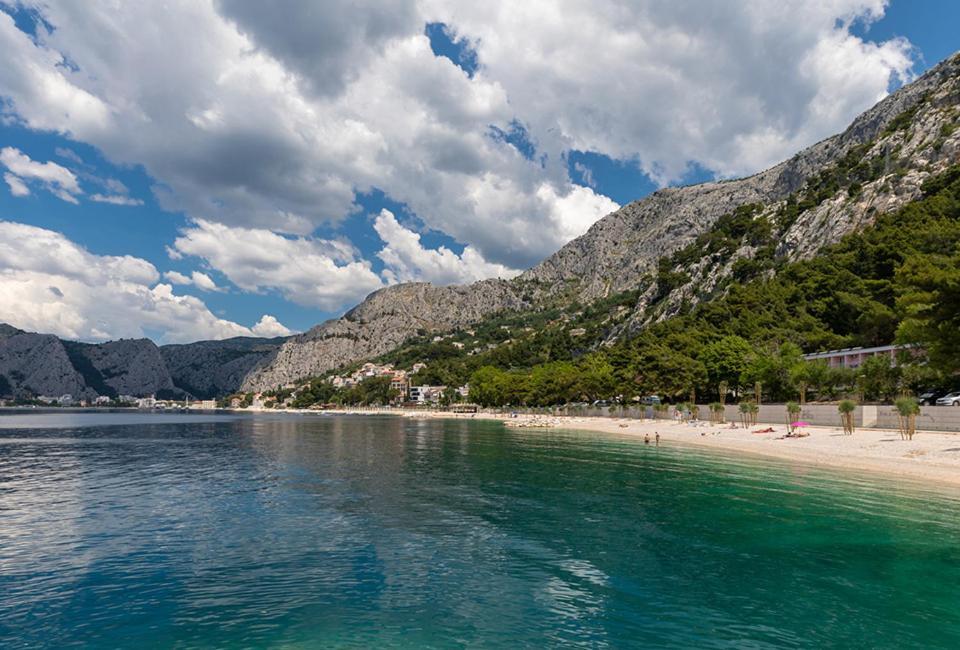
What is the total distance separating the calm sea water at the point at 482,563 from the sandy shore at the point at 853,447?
12.3ft

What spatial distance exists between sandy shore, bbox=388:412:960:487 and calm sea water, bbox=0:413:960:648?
3.76 meters

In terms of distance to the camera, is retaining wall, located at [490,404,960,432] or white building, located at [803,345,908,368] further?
white building, located at [803,345,908,368]

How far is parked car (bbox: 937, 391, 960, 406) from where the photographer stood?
5154 cm

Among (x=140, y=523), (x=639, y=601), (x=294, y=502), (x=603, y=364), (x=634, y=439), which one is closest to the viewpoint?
(x=639, y=601)

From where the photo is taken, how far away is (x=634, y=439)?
69.4m

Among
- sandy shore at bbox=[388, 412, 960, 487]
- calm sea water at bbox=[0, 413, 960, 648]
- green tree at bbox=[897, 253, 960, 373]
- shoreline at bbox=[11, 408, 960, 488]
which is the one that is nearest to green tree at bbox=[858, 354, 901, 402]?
shoreline at bbox=[11, 408, 960, 488]

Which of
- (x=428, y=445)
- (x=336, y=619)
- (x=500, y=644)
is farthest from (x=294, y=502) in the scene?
(x=428, y=445)

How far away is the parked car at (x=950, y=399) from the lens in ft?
169

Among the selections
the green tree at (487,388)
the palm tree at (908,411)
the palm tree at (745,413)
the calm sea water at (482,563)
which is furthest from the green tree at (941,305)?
the green tree at (487,388)

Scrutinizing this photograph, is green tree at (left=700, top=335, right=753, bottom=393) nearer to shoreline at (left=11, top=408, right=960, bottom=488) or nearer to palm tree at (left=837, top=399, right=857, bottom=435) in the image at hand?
shoreline at (left=11, top=408, right=960, bottom=488)

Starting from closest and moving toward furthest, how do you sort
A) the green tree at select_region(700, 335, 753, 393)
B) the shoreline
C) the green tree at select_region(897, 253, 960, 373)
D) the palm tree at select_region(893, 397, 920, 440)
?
the green tree at select_region(897, 253, 960, 373) < the shoreline < the palm tree at select_region(893, 397, 920, 440) < the green tree at select_region(700, 335, 753, 393)

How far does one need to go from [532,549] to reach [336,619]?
Answer: 7.76 m

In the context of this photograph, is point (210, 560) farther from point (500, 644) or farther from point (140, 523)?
point (500, 644)

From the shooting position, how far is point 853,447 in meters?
43.7
